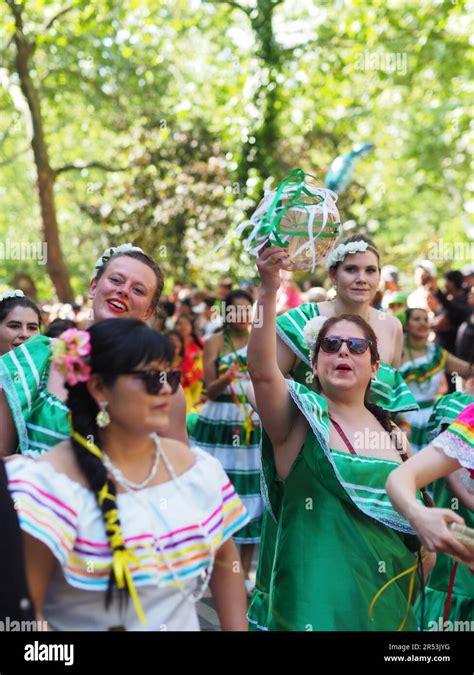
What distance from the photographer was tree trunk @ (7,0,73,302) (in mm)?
15133

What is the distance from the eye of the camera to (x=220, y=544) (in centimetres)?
296

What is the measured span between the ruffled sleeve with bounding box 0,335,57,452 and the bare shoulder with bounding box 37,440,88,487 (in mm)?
1094

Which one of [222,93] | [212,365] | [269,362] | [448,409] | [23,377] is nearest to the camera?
[269,362]

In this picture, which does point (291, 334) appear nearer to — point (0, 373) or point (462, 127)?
point (0, 373)

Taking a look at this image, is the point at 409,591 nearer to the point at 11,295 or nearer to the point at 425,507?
the point at 425,507

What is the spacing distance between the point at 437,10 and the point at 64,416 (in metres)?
12.3

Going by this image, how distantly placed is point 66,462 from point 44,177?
1369cm

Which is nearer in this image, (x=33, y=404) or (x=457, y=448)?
(x=457, y=448)

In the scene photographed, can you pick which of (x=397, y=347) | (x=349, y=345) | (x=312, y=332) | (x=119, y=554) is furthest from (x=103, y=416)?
(x=397, y=347)

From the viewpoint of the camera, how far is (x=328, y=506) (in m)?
3.89

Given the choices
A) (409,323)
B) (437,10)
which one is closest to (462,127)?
(437,10)

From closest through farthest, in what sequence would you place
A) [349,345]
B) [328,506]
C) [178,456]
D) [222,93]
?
[178,456] → [328,506] → [349,345] → [222,93]

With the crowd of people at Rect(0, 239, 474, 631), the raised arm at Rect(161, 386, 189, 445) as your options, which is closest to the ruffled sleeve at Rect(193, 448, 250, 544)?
the crowd of people at Rect(0, 239, 474, 631)

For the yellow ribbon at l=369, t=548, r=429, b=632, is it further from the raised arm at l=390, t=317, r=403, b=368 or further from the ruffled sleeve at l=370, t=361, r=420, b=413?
the raised arm at l=390, t=317, r=403, b=368
